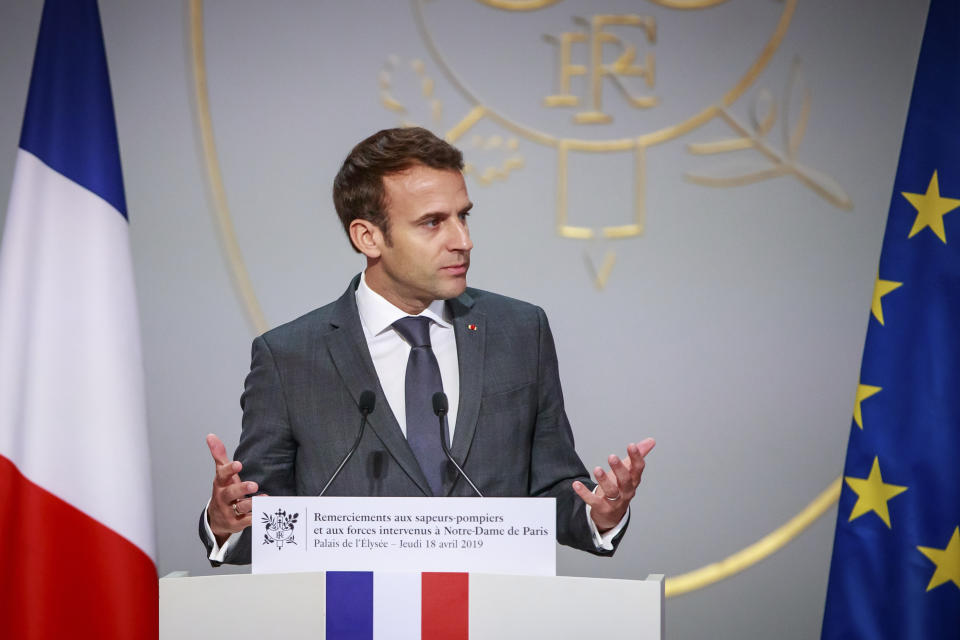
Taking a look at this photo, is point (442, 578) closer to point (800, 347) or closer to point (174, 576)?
point (174, 576)

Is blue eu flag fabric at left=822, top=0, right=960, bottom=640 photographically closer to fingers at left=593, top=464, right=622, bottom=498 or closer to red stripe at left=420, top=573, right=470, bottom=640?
fingers at left=593, top=464, right=622, bottom=498

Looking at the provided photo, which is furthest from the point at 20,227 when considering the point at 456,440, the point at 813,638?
the point at 813,638

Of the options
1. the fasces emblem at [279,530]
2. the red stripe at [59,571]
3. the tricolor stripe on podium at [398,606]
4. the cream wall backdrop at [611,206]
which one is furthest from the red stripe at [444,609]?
the cream wall backdrop at [611,206]

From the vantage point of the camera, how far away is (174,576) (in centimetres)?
186

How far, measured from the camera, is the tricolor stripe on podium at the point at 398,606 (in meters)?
1.77

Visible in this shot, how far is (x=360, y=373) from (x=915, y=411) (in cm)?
138

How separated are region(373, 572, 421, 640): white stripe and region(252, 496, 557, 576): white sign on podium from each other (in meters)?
0.02

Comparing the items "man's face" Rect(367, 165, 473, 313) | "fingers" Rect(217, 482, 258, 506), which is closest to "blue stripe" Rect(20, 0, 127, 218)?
"man's face" Rect(367, 165, 473, 313)

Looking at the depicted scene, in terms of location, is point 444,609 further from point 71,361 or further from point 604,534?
point 71,361

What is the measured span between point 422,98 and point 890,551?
213 cm

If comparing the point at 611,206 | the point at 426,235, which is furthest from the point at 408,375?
the point at 611,206

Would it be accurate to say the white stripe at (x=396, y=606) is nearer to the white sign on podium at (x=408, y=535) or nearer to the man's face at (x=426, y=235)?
the white sign on podium at (x=408, y=535)

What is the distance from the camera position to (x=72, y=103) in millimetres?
2760

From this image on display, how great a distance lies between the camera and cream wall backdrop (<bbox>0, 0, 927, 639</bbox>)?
350cm
